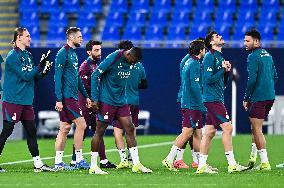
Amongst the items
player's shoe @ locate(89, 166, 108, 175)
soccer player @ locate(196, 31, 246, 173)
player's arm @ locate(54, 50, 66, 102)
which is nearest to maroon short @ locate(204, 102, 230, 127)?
soccer player @ locate(196, 31, 246, 173)

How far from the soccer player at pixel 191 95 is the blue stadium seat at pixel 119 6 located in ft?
49.8

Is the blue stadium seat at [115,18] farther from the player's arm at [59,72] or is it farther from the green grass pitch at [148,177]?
the player's arm at [59,72]

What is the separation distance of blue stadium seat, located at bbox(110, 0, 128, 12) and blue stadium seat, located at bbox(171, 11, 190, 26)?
156 centimetres

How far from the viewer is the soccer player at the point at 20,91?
46.3 ft

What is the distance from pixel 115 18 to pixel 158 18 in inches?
53.5

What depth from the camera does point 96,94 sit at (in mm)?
13766

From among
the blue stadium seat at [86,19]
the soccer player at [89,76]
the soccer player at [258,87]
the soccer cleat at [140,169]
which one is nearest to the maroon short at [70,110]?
the soccer player at [89,76]

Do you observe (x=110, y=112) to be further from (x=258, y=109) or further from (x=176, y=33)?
(x=176, y=33)

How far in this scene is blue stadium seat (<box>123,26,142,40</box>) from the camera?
28781 mm

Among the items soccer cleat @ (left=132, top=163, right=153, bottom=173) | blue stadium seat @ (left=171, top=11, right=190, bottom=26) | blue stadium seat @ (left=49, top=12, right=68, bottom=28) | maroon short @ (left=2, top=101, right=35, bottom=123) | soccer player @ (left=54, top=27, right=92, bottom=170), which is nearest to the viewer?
soccer cleat @ (left=132, top=163, right=153, bottom=173)

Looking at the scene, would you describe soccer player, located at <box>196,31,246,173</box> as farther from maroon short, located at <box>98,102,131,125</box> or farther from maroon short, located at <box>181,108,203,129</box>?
maroon short, located at <box>98,102,131,125</box>

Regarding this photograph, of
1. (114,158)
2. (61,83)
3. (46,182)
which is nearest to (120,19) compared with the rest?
(114,158)

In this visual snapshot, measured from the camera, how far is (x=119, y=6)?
2988cm

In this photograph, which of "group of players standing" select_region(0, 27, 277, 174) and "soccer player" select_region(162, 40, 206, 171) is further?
"soccer player" select_region(162, 40, 206, 171)
